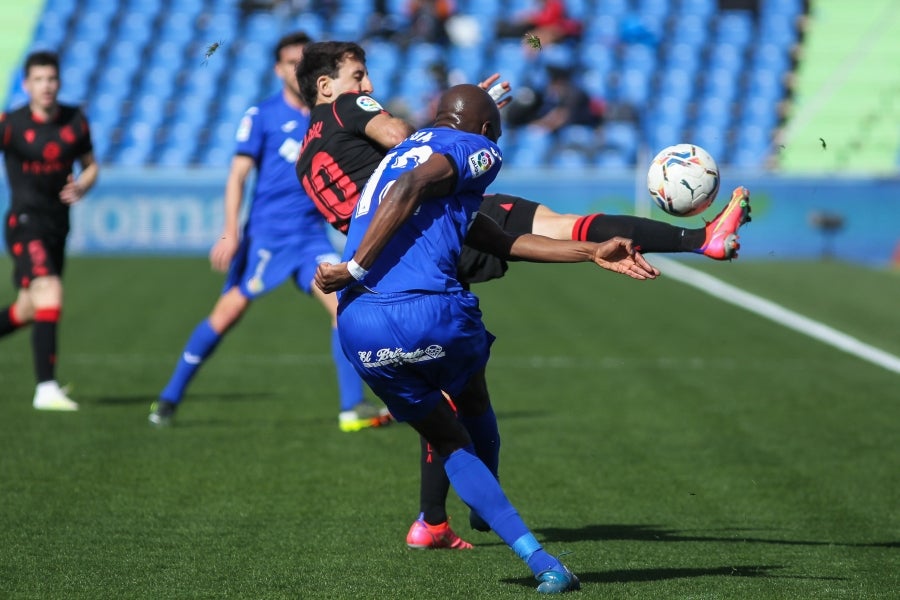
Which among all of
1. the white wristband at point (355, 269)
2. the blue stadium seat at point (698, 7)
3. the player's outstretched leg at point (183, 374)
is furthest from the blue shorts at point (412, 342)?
the blue stadium seat at point (698, 7)

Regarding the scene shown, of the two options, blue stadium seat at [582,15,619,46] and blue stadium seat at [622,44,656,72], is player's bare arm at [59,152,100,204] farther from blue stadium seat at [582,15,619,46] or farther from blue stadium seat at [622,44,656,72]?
blue stadium seat at [622,44,656,72]

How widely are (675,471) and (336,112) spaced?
2.92 meters

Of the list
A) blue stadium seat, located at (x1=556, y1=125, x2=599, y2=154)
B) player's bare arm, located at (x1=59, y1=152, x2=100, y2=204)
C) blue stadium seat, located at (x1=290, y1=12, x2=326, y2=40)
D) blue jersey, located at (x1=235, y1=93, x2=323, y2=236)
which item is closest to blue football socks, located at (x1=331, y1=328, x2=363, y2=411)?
blue jersey, located at (x1=235, y1=93, x2=323, y2=236)

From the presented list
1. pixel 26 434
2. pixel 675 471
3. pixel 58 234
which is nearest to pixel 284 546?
pixel 675 471

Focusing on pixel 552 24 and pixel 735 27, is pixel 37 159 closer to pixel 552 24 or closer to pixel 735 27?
pixel 552 24

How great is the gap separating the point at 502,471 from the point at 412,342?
270 cm

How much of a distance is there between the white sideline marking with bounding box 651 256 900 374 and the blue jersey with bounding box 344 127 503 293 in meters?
7.06

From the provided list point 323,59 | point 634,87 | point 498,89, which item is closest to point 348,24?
point 634,87

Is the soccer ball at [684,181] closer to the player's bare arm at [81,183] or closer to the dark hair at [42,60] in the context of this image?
the player's bare arm at [81,183]

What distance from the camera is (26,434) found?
26.9 feet

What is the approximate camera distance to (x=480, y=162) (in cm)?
483

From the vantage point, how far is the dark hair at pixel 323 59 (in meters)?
5.68

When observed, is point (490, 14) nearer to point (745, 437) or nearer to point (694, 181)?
point (745, 437)

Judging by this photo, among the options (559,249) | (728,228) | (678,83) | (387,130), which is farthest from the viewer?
(678,83)
